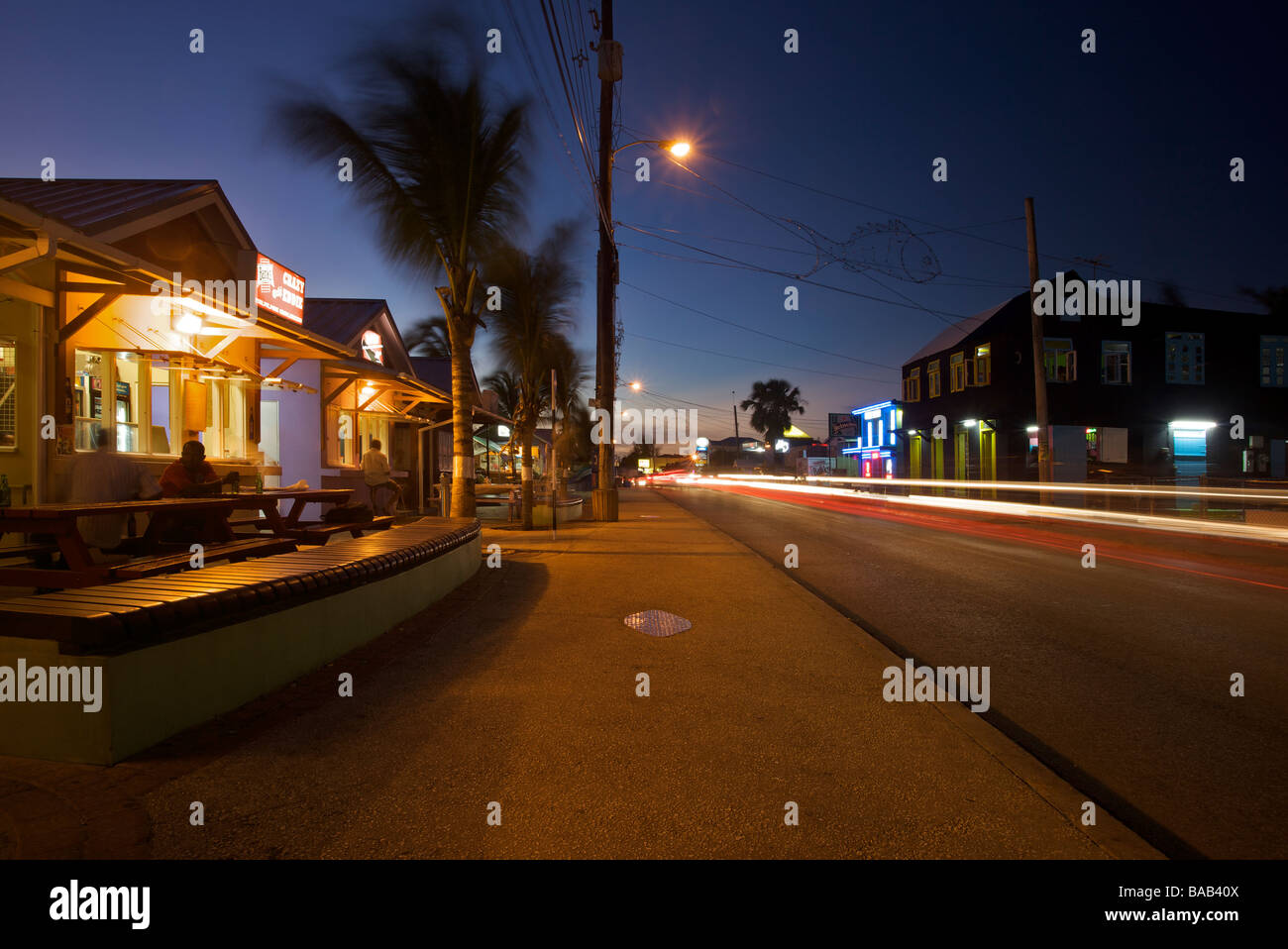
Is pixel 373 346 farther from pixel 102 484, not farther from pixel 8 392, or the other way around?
pixel 102 484

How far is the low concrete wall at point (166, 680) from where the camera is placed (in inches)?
127

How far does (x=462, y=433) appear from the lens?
12.1m

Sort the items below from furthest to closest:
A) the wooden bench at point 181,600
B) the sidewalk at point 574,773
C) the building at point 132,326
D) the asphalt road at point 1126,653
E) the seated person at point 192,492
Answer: the building at point 132,326, the seated person at point 192,492, the asphalt road at point 1126,653, the wooden bench at point 181,600, the sidewalk at point 574,773

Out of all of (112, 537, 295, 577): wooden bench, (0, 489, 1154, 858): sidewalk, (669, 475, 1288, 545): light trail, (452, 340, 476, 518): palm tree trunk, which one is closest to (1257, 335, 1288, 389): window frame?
(669, 475, 1288, 545): light trail

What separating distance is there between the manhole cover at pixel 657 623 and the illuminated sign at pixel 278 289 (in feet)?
26.6

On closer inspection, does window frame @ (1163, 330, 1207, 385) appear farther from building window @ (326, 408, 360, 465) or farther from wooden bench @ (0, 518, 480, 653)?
wooden bench @ (0, 518, 480, 653)

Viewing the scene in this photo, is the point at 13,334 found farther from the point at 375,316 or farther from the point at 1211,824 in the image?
the point at 375,316

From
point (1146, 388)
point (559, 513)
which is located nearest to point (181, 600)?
point (559, 513)

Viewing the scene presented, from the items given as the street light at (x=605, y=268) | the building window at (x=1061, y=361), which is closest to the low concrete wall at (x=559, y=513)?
the street light at (x=605, y=268)

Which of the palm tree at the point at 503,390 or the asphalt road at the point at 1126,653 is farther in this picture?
the palm tree at the point at 503,390

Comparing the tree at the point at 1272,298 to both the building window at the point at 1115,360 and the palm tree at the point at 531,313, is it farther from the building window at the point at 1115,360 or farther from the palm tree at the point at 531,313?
the palm tree at the point at 531,313

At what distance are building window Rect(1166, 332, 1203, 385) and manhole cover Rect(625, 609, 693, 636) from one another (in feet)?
119

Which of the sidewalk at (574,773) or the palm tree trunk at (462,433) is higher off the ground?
the palm tree trunk at (462,433)

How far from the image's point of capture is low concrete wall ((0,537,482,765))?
10.6 ft
